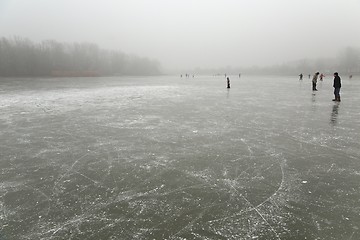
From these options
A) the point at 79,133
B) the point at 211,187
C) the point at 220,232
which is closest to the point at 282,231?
the point at 220,232

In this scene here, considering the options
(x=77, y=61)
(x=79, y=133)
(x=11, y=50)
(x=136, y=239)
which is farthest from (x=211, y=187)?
(x=77, y=61)

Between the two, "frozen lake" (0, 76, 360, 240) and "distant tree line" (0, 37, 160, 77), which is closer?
"frozen lake" (0, 76, 360, 240)

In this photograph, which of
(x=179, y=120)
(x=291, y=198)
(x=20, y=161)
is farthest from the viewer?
(x=179, y=120)

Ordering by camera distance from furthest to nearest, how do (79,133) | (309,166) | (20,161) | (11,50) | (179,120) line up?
(11,50), (179,120), (79,133), (20,161), (309,166)

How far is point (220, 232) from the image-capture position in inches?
121

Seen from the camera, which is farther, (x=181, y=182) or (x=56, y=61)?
(x=56, y=61)

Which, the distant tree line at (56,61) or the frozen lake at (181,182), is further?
the distant tree line at (56,61)

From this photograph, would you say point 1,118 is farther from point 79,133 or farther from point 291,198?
point 291,198

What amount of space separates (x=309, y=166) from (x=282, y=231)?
7.68 feet

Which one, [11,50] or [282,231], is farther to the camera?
[11,50]

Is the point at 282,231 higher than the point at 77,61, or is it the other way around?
the point at 77,61

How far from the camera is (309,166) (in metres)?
5.01

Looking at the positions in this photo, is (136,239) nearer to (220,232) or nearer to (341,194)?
(220,232)

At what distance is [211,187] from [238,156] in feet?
5.34
